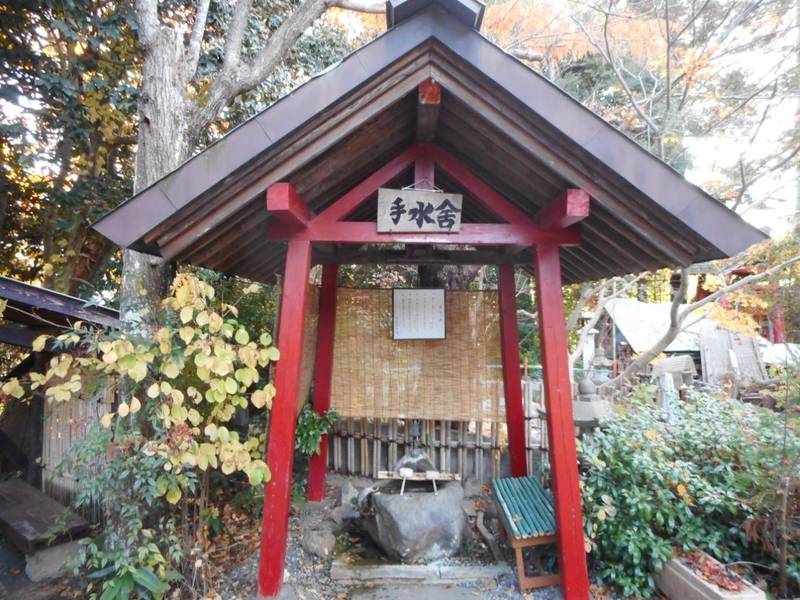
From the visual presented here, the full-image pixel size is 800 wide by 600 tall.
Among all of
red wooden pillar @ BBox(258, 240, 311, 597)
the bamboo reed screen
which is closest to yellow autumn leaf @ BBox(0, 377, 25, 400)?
red wooden pillar @ BBox(258, 240, 311, 597)

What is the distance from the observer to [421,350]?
16.1ft

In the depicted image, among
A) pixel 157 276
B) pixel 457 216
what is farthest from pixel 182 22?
pixel 457 216

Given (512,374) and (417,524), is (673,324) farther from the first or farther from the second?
(417,524)

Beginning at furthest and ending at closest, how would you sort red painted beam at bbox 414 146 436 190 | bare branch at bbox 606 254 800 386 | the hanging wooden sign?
bare branch at bbox 606 254 800 386
red painted beam at bbox 414 146 436 190
the hanging wooden sign

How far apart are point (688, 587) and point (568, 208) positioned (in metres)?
2.89

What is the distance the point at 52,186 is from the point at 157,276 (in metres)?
5.20

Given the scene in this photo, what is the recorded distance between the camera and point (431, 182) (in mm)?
3438

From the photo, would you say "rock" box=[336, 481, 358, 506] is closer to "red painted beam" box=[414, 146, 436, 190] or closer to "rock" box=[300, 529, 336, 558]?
"rock" box=[300, 529, 336, 558]

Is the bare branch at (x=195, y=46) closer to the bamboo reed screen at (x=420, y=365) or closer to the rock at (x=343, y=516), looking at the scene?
the bamboo reed screen at (x=420, y=365)

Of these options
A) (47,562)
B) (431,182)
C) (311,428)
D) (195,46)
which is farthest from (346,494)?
(195,46)

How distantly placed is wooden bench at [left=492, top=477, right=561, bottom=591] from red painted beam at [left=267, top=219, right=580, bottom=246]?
7.63ft

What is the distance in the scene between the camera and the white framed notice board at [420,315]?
190 inches

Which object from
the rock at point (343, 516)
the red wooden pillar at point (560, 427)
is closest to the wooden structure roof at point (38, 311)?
the rock at point (343, 516)

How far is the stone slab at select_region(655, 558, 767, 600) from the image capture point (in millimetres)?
2691
